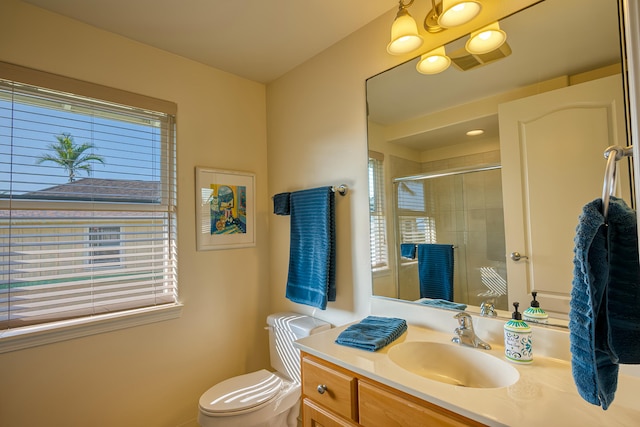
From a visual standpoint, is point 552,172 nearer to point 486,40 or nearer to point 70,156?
point 486,40

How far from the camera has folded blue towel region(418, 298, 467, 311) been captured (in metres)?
1.39

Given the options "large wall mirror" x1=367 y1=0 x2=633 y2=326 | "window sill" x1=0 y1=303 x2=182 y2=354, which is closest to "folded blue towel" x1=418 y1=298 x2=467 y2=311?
"large wall mirror" x1=367 y1=0 x2=633 y2=326

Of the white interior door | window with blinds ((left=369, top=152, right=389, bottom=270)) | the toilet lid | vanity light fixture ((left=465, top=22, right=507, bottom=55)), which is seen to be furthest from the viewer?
Result: window with blinds ((left=369, top=152, right=389, bottom=270))

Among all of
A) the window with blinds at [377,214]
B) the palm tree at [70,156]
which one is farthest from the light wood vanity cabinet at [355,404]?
the palm tree at [70,156]

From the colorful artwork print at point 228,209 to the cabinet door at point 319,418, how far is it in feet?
4.04

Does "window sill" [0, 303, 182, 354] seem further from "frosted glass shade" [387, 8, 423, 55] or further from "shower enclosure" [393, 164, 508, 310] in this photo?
"frosted glass shade" [387, 8, 423, 55]

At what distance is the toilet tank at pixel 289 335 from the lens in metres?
1.87

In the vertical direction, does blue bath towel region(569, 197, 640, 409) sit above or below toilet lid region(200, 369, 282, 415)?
above

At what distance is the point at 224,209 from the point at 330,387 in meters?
1.37

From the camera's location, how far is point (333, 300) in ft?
6.15

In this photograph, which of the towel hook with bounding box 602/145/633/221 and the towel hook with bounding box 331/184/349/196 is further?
Answer: the towel hook with bounding box 331/184/349/196

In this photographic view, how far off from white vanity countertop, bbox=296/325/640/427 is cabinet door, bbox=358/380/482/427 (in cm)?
3

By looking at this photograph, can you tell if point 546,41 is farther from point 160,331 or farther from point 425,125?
point 160,331

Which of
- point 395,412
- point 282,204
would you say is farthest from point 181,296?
point 395,412
